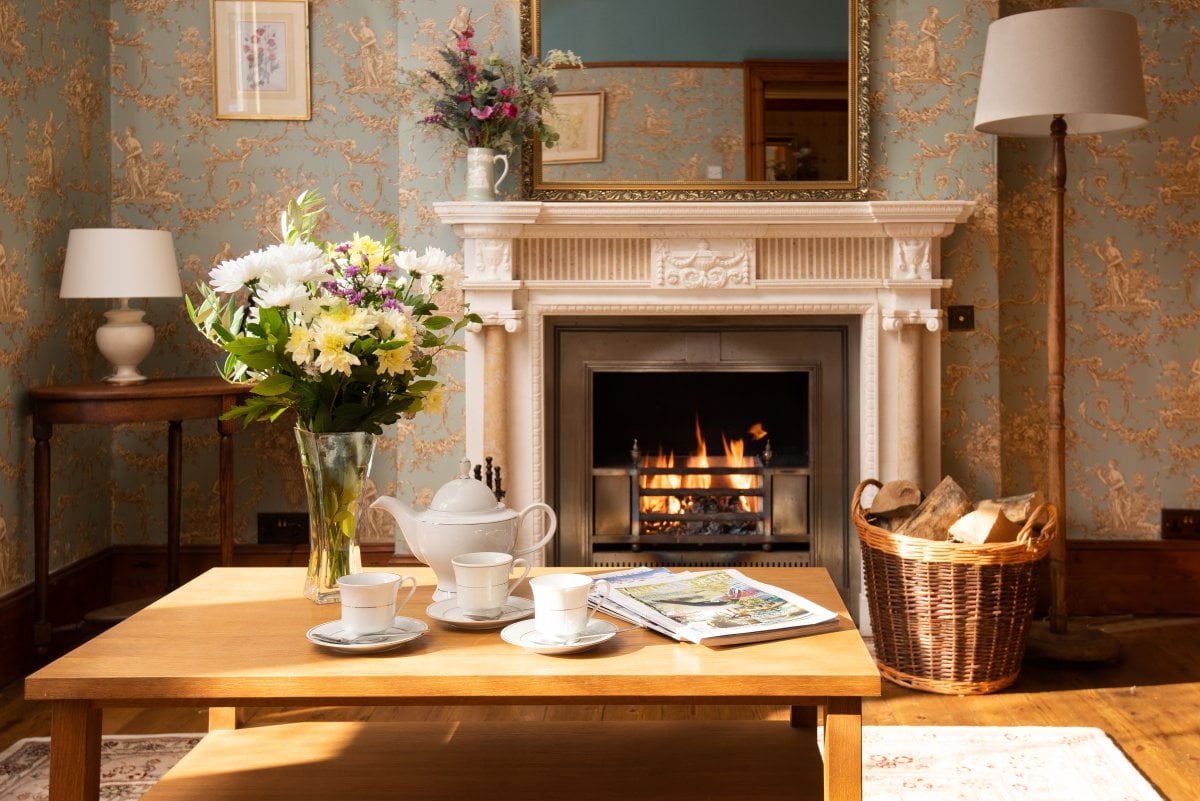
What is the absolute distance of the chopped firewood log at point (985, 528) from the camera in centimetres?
288

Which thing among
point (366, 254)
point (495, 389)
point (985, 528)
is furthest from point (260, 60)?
point (985, 528)

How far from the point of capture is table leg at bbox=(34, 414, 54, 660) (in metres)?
3.08

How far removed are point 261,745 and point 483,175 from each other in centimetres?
204

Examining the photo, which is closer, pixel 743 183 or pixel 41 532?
pixel 41 532

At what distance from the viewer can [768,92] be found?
3.56 m

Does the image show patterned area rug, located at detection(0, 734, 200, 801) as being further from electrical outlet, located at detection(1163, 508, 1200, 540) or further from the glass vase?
electrical outlet, located at detection(1163, 508, 1200, 540)

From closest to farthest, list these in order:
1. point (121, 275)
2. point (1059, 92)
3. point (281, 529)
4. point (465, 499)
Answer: point (465, 499)
point (1059, 92)
point (121, 275)
point (281, 529)

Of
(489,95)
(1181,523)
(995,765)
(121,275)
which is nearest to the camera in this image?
(995,765)

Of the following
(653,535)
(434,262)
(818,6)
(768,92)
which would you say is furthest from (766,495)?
(434,262)

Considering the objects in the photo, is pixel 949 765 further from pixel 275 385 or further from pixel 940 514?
pixel 275 385

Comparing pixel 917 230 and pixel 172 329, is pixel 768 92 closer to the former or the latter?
pixel 917 230

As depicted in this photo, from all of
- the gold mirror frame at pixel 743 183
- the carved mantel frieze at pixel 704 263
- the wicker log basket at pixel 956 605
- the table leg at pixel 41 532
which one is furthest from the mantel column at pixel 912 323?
the table leg at pixel 41 532

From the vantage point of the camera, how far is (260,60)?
3.83m

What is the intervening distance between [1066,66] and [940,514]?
124 centimetres
